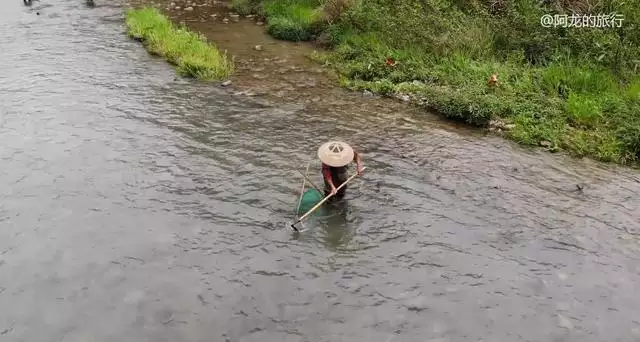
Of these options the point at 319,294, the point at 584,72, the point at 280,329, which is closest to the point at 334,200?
the point at 319,294

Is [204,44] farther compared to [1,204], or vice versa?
[204,44]

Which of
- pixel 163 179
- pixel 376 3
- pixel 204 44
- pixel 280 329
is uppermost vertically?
pixel 376 3

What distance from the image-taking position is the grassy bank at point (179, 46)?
17234 millimetres

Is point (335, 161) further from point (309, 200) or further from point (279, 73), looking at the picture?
point (279, 73)

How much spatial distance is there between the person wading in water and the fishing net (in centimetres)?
24

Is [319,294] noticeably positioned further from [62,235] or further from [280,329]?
[62,235]

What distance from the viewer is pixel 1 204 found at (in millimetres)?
10914

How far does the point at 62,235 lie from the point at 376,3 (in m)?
13.2

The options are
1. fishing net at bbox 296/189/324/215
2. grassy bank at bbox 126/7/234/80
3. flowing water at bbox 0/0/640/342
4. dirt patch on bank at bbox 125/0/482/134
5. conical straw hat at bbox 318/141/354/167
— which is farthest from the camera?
grassy bank at bbox 126/7/234/80

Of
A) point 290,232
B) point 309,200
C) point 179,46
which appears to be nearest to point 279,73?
point 179,46

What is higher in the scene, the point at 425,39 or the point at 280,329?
the point at 425,39

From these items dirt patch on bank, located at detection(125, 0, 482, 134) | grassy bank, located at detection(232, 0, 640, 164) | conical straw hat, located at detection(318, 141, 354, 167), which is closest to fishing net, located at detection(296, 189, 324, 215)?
conical straw hat, located at detection(318, 141, 354, 167)

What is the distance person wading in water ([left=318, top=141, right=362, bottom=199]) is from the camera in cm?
959

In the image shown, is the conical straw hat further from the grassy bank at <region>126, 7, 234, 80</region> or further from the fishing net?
the grassy bank at <region>126, 7, 234, 80</region>
